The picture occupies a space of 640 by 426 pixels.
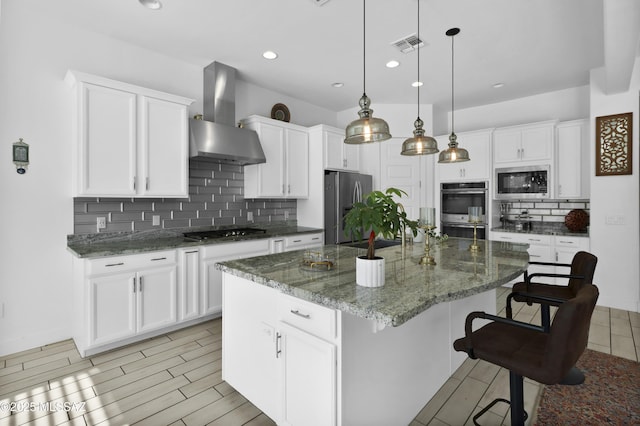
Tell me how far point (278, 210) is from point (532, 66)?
12.1 ft

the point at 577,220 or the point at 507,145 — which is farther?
the point at 507,145

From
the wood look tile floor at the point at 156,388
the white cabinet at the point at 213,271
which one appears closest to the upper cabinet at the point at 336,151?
the white cabinet at the point at 213,271

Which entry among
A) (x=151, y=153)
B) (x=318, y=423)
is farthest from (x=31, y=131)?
(x=318, y=423)

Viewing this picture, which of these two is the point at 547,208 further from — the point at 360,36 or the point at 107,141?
the point at 107,141

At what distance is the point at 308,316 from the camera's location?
151cm

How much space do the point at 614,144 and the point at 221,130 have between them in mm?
4609

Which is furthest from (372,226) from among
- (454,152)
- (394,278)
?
(454,152)

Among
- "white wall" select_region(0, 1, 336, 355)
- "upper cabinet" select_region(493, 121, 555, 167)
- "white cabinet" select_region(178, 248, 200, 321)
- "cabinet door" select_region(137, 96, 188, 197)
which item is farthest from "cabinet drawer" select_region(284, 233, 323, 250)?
"upper cabinet" select_region(493, 121, 555, 167)

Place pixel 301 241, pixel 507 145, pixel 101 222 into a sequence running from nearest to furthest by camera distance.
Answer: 1. pixel 101 222
2. pixel 301 241
3. pixel 507 145

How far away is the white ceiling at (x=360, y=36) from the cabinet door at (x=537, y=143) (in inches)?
25.5

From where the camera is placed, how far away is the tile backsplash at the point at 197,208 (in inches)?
122

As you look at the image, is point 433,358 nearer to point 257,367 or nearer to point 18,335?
point 257,367

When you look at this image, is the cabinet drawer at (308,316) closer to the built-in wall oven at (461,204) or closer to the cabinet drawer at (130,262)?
the cabinet drawer at (130,262)

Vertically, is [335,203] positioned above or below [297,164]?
below
